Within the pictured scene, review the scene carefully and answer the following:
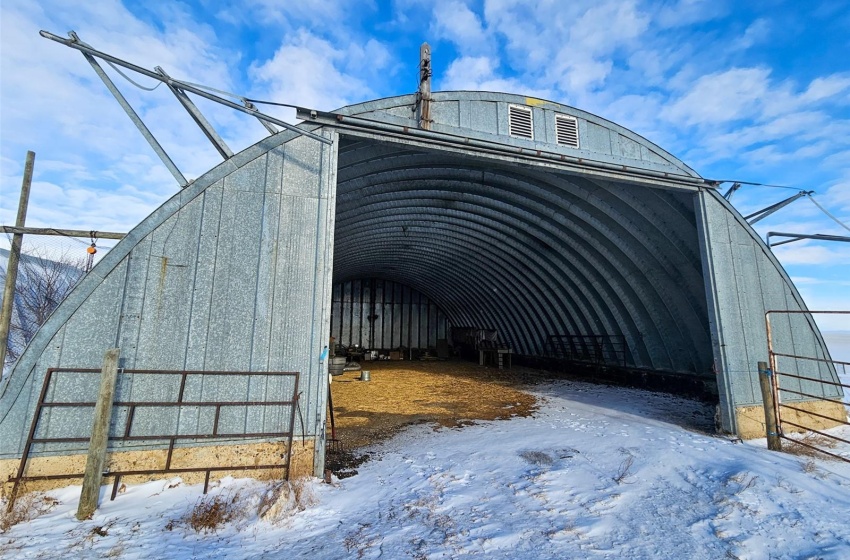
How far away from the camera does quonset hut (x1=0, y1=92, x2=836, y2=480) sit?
470cm

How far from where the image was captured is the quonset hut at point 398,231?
15.4 feet

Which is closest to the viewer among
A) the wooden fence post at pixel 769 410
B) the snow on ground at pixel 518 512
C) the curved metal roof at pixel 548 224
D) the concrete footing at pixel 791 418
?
the snow on ground at pixel 518 512

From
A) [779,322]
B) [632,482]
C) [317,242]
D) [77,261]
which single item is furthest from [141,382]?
[77,261]

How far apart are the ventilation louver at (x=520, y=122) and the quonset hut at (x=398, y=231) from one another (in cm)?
3

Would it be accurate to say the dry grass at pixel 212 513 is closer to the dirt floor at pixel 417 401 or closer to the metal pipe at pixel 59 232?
the dirt floor at pixel 417 401

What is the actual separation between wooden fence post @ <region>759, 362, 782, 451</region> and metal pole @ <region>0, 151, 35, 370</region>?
11288mm

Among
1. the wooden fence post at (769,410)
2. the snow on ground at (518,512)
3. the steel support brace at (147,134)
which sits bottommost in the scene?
the snow on ground at (518,512)

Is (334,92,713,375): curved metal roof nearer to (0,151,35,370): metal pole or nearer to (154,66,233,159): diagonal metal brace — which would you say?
(154,66,233,159): diagonal metal brace

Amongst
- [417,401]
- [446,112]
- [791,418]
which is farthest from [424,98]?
[791,418]

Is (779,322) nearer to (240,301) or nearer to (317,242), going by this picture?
A: (317,242)

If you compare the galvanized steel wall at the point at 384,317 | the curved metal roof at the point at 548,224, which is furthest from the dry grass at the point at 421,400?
the galvanized steel wall at the point at 384,317

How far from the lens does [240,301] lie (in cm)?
512

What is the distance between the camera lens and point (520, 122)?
739 cm

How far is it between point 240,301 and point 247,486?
2.30 m
